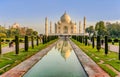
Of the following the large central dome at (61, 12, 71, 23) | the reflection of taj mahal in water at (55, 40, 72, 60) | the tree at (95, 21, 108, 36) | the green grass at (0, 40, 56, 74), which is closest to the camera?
the green grass at (0, 40, 56, 74)

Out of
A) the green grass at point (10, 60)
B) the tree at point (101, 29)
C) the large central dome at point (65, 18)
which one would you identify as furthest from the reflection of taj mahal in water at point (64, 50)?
the large central dome at point (65, 18)

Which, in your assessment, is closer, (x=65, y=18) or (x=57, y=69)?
(x=57, y=69)

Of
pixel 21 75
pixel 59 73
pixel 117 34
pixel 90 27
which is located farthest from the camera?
pixel 90 27

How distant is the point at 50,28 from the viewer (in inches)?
3322

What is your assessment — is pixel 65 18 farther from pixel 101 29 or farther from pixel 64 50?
pixel 64 50

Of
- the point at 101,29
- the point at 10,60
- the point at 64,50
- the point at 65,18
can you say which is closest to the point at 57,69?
the point at 10,60

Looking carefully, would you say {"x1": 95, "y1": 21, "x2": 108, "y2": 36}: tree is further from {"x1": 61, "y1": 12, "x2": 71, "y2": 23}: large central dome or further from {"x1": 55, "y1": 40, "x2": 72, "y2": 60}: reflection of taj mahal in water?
{"x1": 55, "y1": 40, "x2": 72, "y2": 60}: reflection of taj mahal in water

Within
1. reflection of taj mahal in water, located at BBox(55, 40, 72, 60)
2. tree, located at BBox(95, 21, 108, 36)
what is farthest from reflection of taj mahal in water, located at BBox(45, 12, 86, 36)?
reflection of taj mahal in water, located at BBox(55, 40, 72, 60)

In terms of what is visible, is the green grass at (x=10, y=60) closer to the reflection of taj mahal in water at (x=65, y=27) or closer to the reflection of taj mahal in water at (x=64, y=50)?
the reflection of taj mahal in water at (x=64, y=50)

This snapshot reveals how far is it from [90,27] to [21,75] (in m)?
68.8

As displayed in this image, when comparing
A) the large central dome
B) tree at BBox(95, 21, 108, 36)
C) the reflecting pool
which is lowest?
the reflecting pool

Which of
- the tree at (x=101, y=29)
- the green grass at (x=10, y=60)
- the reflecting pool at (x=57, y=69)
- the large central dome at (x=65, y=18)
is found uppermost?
the large central dome at (x=65, y=18)

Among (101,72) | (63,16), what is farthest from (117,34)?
(101,72)

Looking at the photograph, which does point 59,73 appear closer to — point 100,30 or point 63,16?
point 100,30
